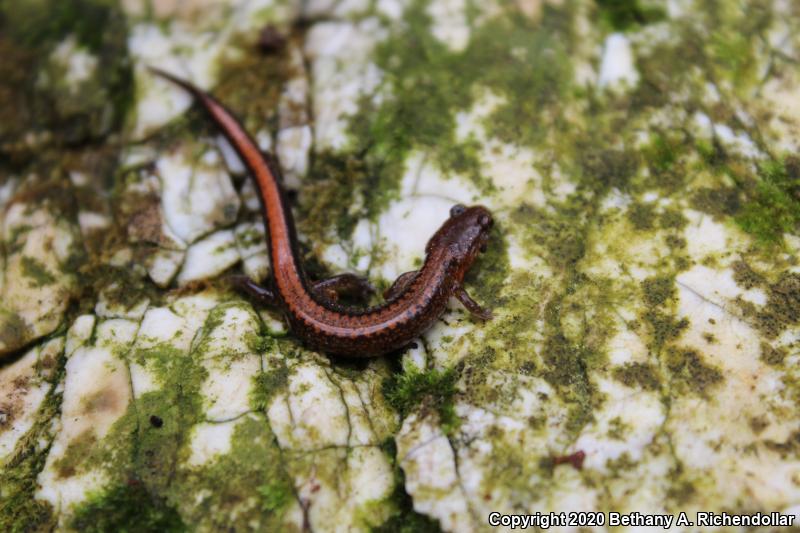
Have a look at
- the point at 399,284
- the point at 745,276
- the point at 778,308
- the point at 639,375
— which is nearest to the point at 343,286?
the point at 399,284

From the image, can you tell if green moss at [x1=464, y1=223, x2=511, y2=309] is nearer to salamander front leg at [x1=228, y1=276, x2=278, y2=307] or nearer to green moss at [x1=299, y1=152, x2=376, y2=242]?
green moss at [x1=299, y1=152, x2=376, y2=242]

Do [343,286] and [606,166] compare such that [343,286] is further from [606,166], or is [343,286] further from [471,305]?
[606,166]

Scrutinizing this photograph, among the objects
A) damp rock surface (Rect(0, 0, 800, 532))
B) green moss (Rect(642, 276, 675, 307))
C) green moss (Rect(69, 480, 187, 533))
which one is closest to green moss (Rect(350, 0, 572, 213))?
damp rock surface (Rect(0, 0, 800, 532))

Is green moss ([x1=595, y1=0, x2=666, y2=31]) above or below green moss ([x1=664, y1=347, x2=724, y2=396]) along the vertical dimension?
above

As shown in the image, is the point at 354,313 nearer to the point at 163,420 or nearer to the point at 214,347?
the point at 214,347

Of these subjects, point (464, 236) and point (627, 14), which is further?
point (627, 14)

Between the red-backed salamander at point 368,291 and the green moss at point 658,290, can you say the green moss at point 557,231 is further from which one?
the green moss at point 658,290
